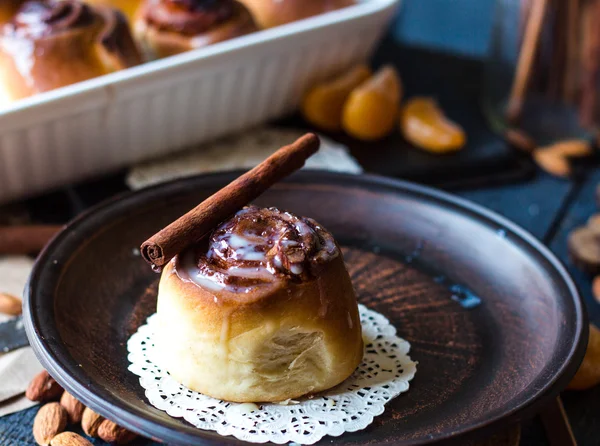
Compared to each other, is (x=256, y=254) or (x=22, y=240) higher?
(x=256, y=254)

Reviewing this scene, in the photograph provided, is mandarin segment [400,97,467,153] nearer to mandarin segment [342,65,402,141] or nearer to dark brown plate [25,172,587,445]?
mandarin segment [342,65,402,141]

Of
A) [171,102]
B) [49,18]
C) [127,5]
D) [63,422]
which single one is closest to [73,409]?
[63,422]

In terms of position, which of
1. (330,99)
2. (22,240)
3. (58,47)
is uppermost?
(58,47)

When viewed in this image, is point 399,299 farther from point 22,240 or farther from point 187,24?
point 187,24

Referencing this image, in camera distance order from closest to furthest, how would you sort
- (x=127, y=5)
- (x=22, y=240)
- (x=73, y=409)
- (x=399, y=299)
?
(x=73, y=409)
(x=399, y=299)
(x=22, y=240)
(x=127, y=5)

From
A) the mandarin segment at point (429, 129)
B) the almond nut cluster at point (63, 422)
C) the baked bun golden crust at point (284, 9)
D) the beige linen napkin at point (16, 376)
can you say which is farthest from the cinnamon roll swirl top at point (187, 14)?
the almond nut cluster at point (63, 422)

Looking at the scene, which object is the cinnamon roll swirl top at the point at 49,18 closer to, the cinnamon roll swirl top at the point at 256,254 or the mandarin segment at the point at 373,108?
the mandarin segment at the point at 373,108

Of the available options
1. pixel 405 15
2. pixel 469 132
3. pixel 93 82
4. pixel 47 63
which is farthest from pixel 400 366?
pixel 405 15

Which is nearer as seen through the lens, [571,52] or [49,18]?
[49,18]
